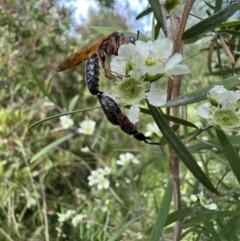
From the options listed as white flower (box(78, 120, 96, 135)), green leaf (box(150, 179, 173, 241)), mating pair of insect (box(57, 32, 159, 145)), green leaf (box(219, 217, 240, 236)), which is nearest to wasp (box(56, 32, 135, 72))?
mating pair of insect (box(57, 32, 159, 145))

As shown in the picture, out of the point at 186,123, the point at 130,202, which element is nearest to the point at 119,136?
the point at 130,202

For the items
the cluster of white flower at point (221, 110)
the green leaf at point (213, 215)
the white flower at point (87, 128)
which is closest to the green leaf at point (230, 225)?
the green leaf at point (213, 215)

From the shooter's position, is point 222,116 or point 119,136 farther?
point 119,136

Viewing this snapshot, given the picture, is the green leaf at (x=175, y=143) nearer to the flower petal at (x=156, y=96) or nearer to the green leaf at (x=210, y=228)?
the flower petal at (x=156, y=96)

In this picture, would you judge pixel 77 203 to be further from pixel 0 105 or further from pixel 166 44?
pixel 166 44

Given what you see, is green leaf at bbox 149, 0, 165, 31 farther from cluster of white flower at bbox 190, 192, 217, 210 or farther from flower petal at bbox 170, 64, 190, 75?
cluster of white flower at bbox 190, 192, 217, 210

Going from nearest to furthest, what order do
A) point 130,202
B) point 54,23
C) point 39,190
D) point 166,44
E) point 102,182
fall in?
point 166,44 → point 102,182 → point 130,202 → point 39,190 → point 54,23

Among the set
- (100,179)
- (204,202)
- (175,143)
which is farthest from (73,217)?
(175,143)

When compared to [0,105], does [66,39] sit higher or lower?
higher
